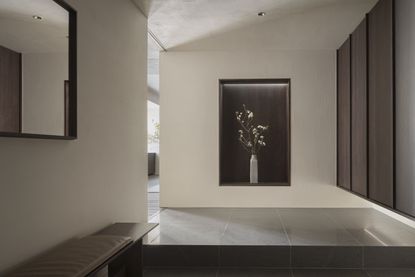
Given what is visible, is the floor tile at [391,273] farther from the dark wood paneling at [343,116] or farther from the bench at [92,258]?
the bench at [92,258]

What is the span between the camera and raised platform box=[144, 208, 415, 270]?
3.39m

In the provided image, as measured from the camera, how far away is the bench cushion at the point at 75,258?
1.81 metres

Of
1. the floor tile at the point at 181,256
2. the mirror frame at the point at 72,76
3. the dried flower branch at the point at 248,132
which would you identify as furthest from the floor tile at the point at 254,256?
the dried flower branch at the point at 248,132

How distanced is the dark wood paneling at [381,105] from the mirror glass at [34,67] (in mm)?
2578

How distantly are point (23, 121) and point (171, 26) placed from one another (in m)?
3.21

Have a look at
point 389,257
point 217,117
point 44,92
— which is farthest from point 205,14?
point 389,257

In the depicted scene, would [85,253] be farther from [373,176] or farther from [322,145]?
[322,145]

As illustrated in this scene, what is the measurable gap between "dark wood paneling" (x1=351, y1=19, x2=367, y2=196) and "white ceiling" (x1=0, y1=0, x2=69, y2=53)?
118 inches

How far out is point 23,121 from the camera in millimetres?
1936

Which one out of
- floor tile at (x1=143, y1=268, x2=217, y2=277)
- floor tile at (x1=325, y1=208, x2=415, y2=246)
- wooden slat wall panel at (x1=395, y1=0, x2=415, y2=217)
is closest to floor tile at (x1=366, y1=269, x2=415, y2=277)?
floor tile at (x1=325, y1=208, x2=415, y2=246)

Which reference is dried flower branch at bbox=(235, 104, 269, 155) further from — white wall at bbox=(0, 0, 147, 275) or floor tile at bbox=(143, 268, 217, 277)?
floor tile at bbox=(143, 268, 217, 277)

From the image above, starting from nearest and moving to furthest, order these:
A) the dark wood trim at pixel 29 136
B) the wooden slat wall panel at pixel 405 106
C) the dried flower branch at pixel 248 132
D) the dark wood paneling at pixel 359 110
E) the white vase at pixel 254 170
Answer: the dark wood trim at pixel 29 136
the wooden slat wall panel at pixel 405 106
the dark wood paneling at pixel 359 110
the white vase at pixel 254 170
the dried flower branch at pixel 248 132

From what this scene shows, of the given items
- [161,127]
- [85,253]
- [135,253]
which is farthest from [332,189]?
[85,253]

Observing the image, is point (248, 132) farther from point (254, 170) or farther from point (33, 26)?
point (33, 26)
